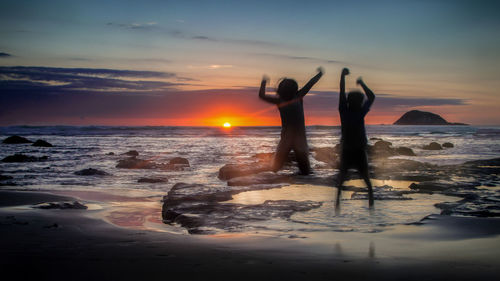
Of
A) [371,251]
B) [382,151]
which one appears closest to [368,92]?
[371,251]

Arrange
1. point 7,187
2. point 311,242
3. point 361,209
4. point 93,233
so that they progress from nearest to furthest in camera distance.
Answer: point 311,242
point 93,233
point 361,209
point 7,187

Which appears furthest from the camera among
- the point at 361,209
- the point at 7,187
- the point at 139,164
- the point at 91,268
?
the point at 139,164

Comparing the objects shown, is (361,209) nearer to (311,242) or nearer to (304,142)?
(304,142)

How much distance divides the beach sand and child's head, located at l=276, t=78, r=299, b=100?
1968 mm

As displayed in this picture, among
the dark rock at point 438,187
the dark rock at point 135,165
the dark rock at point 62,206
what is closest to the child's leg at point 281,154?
the dark rock at point 62,206

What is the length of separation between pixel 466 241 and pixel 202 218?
141 inches

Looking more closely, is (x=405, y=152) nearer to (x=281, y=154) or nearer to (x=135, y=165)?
(x=135, y=165)

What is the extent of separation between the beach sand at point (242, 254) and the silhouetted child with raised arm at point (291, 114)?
1.35 metres

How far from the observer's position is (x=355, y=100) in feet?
20.4

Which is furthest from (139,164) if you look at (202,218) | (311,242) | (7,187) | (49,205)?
(311,242)

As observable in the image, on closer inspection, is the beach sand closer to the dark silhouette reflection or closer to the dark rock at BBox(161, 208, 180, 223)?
the dark silhouette reflection

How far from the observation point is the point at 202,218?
6094 mm

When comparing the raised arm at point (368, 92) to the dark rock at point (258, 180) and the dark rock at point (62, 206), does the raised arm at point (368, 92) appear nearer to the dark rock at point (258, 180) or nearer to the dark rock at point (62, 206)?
the dark rock at point (258, 180)

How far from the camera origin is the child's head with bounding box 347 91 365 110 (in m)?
6.23
